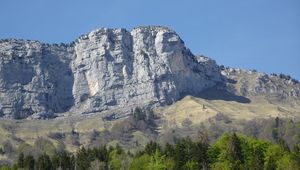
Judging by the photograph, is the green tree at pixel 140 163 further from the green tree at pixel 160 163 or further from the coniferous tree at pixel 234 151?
the coniferous tree at pixel 234 151

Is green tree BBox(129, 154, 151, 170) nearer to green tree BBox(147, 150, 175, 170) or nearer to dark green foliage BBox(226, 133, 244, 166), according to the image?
green tree BBox(147, 150, 175, 170)

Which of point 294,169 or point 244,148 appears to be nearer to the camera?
point 294,169

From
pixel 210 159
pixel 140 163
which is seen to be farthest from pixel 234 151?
pixel 140 163

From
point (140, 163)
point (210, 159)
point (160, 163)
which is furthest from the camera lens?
point (140, 163)

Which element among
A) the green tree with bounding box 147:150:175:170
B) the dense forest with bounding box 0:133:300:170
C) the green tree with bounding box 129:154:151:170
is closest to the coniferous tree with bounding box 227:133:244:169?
the dense forest with bounding box 0:133:300:170

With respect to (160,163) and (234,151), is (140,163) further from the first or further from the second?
(234,151)

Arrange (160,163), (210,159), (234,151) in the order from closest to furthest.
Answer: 1. (160,163)
2. (234,151)
3. (210,159)

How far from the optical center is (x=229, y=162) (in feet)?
575

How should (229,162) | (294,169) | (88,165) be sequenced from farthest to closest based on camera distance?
(88,165)
(229,162)
(294,169)

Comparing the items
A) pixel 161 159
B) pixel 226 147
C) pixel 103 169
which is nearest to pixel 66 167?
pixel 103 169

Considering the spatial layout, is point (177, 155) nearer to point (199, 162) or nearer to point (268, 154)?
point (199, 162)

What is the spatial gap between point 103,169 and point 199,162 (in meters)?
27.4

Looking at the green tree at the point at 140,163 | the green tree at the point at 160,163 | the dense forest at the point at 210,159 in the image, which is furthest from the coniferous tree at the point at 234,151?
the green tree at the point at 140,163

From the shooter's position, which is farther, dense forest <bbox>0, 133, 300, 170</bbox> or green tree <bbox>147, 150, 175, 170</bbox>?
green tree <bbox>147, 150, 175, 170</bbox>
